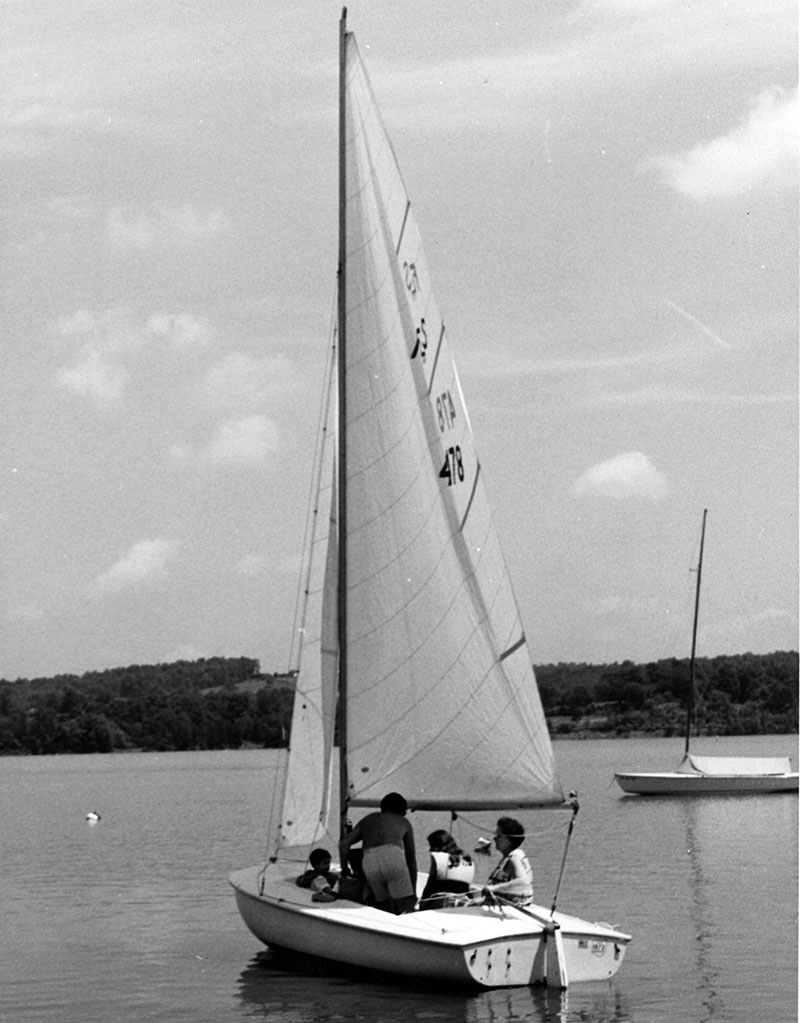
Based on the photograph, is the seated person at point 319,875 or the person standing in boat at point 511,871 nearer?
the person standing in boat at point 511,871

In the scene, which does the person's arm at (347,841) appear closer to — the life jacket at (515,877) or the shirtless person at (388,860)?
the shirtless person at (388,860)

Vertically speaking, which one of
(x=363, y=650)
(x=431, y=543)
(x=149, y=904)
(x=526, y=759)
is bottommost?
(x=149, y=904)

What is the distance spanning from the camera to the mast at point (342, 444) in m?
20.2

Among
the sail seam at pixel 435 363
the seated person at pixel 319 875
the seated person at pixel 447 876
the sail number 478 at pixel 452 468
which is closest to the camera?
the seated person at pixel 447 876

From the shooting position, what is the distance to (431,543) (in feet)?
66.0

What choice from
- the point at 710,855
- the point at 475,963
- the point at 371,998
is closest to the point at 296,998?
the point at 371,998

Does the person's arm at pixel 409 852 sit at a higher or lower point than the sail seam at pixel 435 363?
lower

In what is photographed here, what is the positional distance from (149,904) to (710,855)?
14111 millimetres

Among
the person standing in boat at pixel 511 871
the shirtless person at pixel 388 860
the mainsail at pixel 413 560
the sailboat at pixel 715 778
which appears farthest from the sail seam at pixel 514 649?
the sailboat at pixel 715 778

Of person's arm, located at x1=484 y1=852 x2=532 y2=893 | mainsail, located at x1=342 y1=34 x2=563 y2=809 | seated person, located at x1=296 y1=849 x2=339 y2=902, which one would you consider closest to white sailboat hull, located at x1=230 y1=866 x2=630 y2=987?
person's arm, located at x1=484 y1=852 x2=532 y2=893

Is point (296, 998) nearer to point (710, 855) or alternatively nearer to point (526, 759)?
point (526, 759)

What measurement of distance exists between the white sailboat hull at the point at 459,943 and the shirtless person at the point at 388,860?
23cm

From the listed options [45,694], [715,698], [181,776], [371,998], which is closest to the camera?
[371,998]

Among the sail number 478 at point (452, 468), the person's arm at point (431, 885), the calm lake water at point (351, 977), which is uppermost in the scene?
the sail number 478 at point (452, 468)
